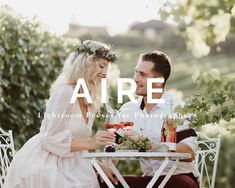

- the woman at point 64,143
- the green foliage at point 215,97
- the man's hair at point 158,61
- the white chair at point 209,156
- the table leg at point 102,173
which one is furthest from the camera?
the white chair at point 209,156

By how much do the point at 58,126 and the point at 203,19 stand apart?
152cm

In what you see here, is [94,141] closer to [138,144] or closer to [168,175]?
[138,144]

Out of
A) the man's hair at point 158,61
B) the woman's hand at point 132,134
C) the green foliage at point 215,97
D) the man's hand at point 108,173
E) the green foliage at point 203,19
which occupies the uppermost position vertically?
the green foliage at point 203,19

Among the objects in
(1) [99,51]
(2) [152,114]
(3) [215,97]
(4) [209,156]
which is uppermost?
(1) [99,51]

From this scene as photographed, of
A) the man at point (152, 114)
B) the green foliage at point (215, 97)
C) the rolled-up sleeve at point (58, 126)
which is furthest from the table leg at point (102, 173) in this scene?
the green foliage at point (215, 97)

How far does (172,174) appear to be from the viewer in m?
4.47

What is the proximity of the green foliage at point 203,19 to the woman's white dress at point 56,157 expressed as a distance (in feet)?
3.14

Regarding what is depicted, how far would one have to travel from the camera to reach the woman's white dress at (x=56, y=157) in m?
4.21

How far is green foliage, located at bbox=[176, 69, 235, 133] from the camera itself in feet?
11.5

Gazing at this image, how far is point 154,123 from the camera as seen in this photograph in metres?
4.63

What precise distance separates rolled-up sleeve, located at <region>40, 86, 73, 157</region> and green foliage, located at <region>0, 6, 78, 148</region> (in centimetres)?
174

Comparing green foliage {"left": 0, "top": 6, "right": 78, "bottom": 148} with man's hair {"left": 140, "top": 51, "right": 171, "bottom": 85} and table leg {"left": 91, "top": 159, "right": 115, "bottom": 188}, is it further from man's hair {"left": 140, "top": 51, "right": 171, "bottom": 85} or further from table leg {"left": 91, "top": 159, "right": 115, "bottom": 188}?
table leg {"left": 91, "top": 159, "right": 115, "bottom": 188}

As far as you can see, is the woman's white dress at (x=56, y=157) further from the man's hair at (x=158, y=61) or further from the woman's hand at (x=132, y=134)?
the man's hair at (x=158, y=61)

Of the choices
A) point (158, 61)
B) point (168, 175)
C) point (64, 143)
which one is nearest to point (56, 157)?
point (64, 143)
